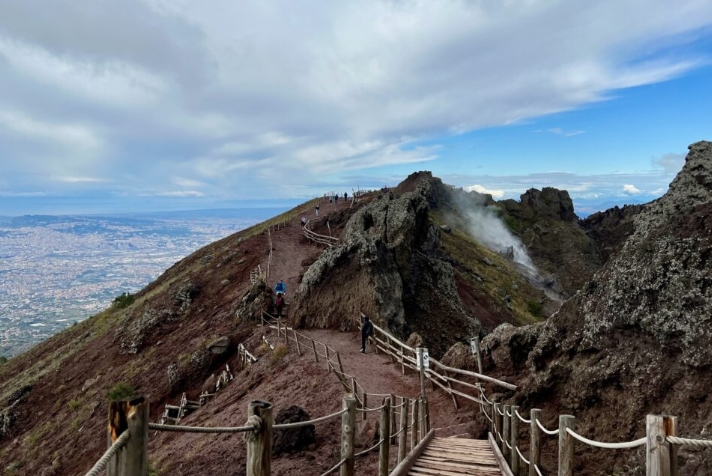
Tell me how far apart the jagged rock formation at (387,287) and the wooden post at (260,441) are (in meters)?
19.2

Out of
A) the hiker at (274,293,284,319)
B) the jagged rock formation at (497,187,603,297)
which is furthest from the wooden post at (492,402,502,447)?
the jagged rock formation at (497,187,603,297)

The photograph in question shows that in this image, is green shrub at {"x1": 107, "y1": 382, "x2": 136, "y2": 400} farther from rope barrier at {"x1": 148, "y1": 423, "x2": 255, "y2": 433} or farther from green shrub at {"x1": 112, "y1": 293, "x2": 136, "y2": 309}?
green shrub at {"x1": 112, "y1": 293, "x2": 136, "y2": 309}

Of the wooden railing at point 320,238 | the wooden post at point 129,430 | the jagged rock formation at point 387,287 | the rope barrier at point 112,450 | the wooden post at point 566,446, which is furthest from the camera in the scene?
the wooden railing at point 320,238

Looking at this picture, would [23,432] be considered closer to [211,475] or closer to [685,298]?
[211,475]

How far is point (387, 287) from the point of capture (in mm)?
24891

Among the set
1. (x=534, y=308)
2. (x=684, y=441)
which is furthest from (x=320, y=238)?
(x=684, y=441)

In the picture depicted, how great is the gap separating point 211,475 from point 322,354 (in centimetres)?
898

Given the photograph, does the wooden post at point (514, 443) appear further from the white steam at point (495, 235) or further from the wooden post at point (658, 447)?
the white steam at point (495, 235)

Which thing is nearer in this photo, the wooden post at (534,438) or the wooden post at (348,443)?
the wooden post at (348,443)

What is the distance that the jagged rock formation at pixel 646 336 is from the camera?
24.3 feet

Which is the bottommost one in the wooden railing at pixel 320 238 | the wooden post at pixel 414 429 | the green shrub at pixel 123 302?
the green shrub at pixel 123 302

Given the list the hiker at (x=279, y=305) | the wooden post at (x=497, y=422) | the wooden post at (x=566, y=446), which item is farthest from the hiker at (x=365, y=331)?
the wooden post at (x=566, y=446)

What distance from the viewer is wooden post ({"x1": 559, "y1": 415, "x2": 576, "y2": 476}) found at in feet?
18.3

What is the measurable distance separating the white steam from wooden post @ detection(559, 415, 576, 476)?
5956 centimetres
